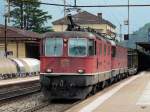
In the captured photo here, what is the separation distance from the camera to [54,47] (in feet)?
74.4

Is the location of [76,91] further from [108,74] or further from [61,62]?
[108,74]

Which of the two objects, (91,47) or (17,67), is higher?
(91,47)

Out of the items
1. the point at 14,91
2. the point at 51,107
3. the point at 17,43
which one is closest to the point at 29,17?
the point at 17,43

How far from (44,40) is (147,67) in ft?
205

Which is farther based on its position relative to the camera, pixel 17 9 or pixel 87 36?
pixel 17 9

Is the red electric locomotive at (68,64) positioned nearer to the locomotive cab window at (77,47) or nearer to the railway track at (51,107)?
the locomotive cab window at (77,47)

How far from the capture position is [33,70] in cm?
5572

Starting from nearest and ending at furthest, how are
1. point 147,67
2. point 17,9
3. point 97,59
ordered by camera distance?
point 97,59 < point 147,67 < point 17,9

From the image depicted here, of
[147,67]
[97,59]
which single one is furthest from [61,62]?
[147,67]

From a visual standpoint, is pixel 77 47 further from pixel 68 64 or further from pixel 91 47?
pixel 68 64

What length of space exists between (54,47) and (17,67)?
28695 millimetres

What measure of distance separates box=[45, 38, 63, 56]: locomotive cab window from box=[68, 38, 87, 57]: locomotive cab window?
382 mm

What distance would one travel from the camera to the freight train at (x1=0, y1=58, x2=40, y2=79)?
47938mm

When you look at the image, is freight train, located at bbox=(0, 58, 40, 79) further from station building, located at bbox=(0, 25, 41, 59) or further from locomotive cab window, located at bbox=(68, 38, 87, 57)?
locomotive cab window, located at bbox=(68, 38, 87, 57)
